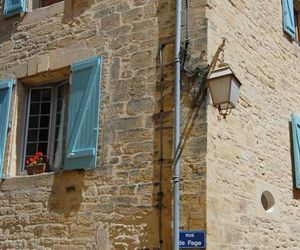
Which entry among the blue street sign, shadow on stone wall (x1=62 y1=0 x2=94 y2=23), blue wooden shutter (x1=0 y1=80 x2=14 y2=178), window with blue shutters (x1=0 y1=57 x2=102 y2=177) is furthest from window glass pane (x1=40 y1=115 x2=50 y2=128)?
the blue street sign

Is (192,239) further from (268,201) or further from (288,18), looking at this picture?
(288,18)

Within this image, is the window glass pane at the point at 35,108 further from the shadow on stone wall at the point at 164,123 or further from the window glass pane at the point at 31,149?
the shadow on stone wall at the point at 164,123

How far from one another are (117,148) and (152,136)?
1.58ft

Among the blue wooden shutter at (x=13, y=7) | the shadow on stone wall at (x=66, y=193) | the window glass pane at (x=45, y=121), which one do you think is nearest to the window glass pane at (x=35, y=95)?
the window glass pane at (x=45, y=121)

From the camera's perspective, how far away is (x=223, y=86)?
18.0ft

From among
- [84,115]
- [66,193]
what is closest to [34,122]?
[84,115]

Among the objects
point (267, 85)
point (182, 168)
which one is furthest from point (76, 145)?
point (267, 85)

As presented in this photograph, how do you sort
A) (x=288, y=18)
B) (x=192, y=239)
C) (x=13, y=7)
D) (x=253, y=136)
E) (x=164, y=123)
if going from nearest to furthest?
(x=192, y=239) → (x=164, y=123) → (x=253, y=136) → (x=13, y=7) → (x=288, y=18)

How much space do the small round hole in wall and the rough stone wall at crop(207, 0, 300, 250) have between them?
0.23ft

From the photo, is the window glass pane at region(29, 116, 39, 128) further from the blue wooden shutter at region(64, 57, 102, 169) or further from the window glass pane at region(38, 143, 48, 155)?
the blue wooden shutter at region(64, 57, 102, 169)

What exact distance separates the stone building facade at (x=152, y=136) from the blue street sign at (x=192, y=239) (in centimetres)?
7

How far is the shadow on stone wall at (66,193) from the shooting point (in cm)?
627

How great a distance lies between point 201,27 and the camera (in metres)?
5.99

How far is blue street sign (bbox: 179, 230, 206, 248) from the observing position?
524 centimetres
